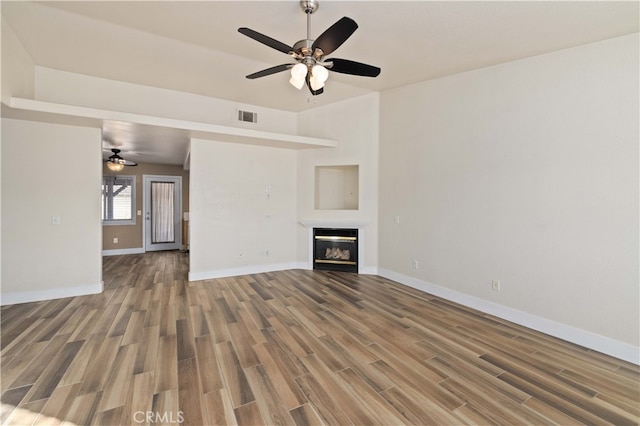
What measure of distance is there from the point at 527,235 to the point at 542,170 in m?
0.76

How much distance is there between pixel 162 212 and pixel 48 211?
458 cm

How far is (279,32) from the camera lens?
296cm

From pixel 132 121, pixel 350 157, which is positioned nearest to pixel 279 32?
pixel 132 121

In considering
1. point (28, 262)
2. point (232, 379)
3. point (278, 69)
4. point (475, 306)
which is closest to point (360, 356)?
point (232, 379)

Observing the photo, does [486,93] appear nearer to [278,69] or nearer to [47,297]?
[278,69]

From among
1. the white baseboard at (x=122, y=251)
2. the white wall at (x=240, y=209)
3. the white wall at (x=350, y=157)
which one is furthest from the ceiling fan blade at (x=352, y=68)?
the white baseboard at (x=122, y=251)

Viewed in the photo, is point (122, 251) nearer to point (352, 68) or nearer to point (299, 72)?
point (299, 72)

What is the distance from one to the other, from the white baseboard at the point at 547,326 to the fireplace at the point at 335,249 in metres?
1.47

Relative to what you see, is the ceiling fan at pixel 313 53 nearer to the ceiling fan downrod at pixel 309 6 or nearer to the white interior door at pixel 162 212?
the ceiling fan downrod at pixel 309 6

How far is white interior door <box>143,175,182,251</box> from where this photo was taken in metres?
8.18

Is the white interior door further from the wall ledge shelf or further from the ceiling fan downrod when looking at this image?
the ceiling fan downrod

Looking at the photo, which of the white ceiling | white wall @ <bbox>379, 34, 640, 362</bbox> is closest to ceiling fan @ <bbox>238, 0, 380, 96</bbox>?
the white ceiling

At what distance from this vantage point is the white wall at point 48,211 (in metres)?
3.73

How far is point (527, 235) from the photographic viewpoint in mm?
3234
